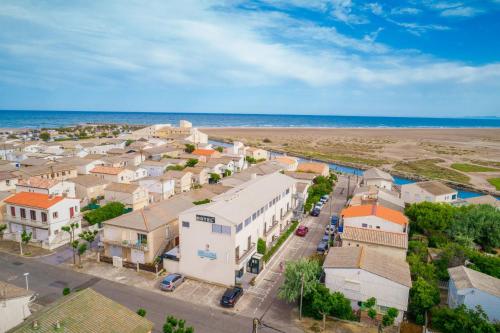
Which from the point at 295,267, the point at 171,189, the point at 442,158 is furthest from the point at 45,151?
the point at 442,158

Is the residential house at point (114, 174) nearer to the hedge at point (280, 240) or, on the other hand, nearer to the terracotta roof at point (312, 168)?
the hedge at point (280, 240)

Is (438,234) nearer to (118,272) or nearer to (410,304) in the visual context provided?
(410,304)

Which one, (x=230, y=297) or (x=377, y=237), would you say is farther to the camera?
(x=377, y=237)

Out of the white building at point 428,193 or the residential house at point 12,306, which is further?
the white building at point 428,193

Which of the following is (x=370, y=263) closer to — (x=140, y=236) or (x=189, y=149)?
(x=140, y=236)

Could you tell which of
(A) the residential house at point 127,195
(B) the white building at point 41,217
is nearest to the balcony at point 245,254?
(B) the white building at point 41,217

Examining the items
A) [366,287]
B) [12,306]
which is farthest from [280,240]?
[12,306]
